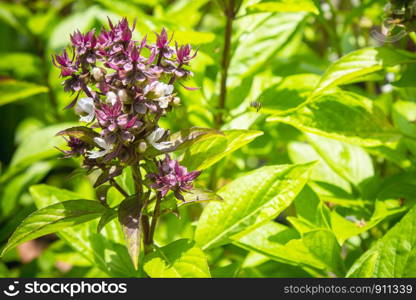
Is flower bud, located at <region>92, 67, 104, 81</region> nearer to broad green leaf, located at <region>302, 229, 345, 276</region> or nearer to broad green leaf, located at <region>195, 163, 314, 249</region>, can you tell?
broad green leaf, located at <region>195, 163, 314, 249</region>

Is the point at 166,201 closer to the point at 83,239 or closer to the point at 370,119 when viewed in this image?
the point at 83,239

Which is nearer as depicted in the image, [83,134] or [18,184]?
[83,134]

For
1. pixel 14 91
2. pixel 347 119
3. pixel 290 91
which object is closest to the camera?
pixel 347 119

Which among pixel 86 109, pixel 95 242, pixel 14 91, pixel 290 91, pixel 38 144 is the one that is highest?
pixel 14 91

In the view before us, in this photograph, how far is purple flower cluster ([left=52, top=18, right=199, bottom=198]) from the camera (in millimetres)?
882

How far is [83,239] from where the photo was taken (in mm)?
1282

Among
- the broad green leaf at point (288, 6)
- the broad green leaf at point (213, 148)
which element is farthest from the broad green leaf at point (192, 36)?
the broad green leaf at point (213, 148)

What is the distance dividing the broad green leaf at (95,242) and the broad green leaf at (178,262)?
19cm

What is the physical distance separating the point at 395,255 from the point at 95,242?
70 cm

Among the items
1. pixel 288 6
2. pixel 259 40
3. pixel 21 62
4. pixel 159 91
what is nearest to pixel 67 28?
pixel 21 62

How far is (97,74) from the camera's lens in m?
0.92

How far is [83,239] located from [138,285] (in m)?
0.25

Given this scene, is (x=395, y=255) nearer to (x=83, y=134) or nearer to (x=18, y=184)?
(x=83, y=134)

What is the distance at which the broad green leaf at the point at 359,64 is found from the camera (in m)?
1.17
